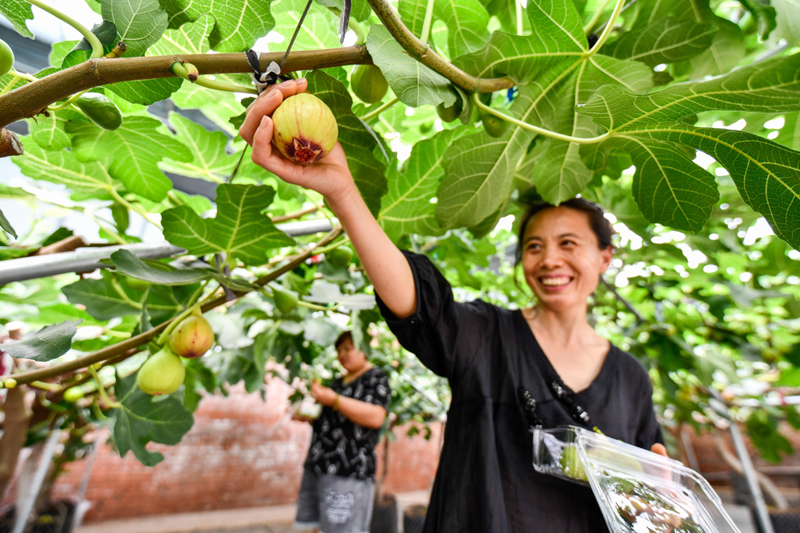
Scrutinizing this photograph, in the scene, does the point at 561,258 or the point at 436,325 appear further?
the point at 561,258

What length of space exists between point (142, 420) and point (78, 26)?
28.4 inches

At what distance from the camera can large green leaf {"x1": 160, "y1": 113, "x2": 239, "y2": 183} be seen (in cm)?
85

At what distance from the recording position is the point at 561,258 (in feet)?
3.20

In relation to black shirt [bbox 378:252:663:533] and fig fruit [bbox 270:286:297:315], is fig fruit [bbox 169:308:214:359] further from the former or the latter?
black shirt [bbox 378:252:663:533]

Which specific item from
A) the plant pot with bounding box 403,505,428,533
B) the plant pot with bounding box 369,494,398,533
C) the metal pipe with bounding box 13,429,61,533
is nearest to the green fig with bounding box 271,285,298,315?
the metal pipe with bounding box 13,429,61,533

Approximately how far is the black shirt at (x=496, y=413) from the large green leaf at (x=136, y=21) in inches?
17.5

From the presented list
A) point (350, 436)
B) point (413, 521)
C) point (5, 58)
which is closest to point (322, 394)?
point (350, 436)

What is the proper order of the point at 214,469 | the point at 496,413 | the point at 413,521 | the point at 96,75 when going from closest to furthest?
the point at 96,75, the point at 496,413, the point at 413,521, the point at 214,469

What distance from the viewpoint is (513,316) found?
3.16 ft

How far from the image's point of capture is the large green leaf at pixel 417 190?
30.1 inches

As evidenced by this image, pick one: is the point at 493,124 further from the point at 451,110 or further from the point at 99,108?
the point at 99,108

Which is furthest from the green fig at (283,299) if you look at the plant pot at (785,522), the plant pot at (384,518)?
the plant pot at (785,522)

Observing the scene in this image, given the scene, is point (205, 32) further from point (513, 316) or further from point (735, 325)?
point (735, 325)

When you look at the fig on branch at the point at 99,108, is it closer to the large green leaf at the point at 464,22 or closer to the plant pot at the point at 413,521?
the large green leaf at the point at 464,22
